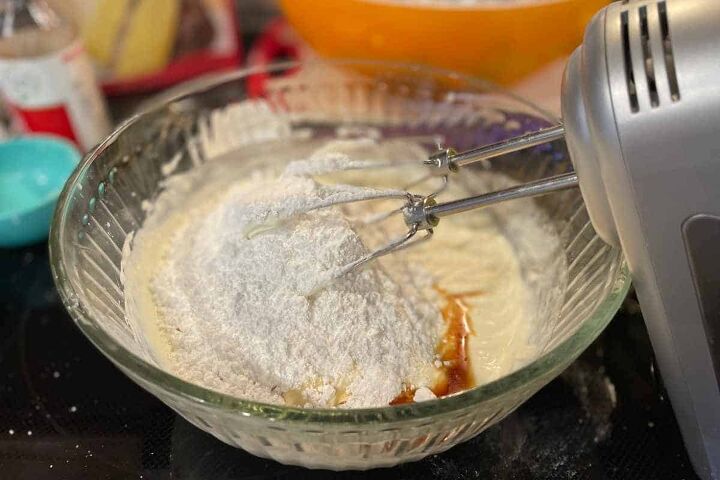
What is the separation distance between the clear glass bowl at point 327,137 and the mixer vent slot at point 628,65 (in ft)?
0.50

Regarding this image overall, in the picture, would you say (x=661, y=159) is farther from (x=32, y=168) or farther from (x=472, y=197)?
(x=32, y=168)

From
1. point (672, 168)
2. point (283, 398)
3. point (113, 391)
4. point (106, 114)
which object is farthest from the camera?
point (106, 114)

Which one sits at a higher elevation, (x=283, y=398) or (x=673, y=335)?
(x=673, y=335)

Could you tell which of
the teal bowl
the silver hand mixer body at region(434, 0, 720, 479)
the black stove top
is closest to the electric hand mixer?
the silver hand mixer body at region(434, 0, 720, 479)

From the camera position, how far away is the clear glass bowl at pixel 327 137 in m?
0.47

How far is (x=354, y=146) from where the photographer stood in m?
0.85

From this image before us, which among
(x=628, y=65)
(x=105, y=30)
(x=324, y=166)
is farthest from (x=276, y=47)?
(x=628, y=65)

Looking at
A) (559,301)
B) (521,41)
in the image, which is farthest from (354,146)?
(559,301)

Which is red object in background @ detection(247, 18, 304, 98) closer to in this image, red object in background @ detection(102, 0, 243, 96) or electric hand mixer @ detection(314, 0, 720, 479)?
red object in background @ detection(102, 0, 243, 96)

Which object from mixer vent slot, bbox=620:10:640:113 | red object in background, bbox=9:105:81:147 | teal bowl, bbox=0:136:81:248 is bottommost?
teal bowl, bbox=0:136:81:248

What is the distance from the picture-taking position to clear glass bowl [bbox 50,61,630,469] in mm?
472

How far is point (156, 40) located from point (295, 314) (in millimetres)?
622

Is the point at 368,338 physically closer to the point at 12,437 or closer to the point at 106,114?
the point at 12,437

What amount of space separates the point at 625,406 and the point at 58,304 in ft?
1.97
